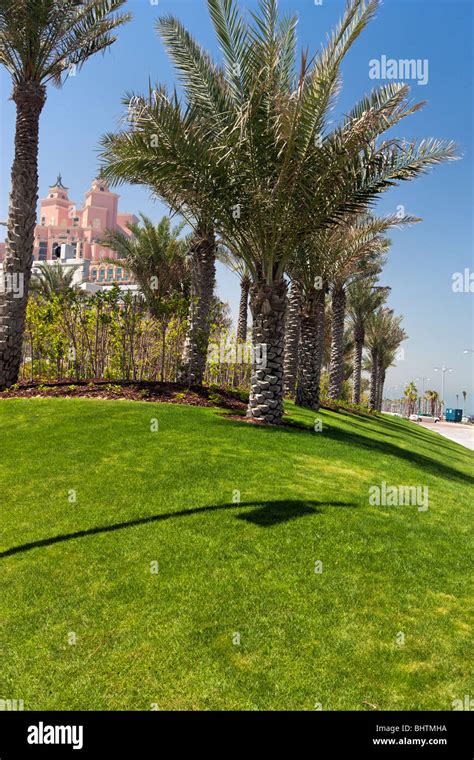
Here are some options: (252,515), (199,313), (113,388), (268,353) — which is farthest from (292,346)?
(252,515)

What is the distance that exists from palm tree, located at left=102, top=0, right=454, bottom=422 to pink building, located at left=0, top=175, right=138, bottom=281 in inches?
4519

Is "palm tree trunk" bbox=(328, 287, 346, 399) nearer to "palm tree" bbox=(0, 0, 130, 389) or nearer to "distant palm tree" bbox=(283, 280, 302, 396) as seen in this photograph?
"distant palm tree" bbox=(283, 280, 302, 396)

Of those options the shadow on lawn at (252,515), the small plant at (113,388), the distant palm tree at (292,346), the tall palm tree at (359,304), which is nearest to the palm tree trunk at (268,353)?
the small plant at (113,388)

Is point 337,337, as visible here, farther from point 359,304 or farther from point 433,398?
point 433,398

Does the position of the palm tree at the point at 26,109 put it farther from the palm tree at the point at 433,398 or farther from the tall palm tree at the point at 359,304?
the palm tree at the point at 433,398

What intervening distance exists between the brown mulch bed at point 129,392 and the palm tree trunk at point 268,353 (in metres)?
1.10

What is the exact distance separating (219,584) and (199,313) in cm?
1020

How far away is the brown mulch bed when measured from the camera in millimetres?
11289

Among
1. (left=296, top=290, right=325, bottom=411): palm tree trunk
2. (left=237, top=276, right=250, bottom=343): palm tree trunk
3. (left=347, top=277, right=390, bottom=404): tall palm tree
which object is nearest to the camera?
(left=296, top=290, right=325, bottom=411): palm tree trunk

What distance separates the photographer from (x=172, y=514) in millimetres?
5434

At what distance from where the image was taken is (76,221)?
144m

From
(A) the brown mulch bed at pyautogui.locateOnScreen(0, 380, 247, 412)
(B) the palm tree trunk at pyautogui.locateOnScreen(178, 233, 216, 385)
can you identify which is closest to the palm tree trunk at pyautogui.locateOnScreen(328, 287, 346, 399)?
(B) the palm tree trunk at pyautogui.locateOnScreen(178, 233, 216, 385)

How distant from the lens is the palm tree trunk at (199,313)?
1352cm

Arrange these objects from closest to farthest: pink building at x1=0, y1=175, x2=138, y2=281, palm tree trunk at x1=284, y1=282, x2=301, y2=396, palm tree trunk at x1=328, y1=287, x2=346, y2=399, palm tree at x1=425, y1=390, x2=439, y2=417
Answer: palm tree trunk at x1=284, y1=282, x2=301, y2=396, palm tree trunk at x1=328, y1=287, x2=346, y2=399, palm tree at x1=425, y1=390, x2=439, y2=417, pink building at x1=0, y1=175, x2=138, y2=281
